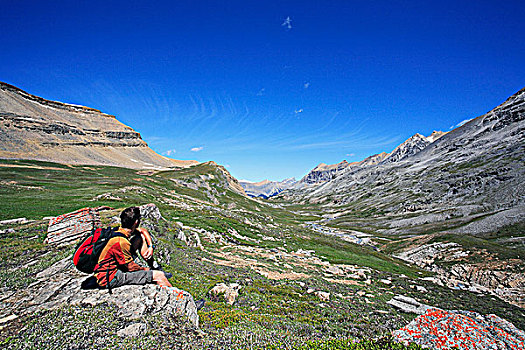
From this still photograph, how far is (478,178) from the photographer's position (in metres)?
126

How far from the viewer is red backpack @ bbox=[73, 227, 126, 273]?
8.89 metres

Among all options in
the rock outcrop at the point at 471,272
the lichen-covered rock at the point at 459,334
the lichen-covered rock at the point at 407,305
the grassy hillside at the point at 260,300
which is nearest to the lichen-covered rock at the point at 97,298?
the grassy hillside at the point at 260,300

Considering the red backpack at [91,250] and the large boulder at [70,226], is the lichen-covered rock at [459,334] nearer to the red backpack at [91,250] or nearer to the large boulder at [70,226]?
the red backpack at [91,250]

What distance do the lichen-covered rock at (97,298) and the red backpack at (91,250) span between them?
5.20ft

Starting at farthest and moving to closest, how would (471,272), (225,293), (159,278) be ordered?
(471,272), (225,293), (159,278)

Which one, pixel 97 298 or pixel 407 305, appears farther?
pixel 407 305

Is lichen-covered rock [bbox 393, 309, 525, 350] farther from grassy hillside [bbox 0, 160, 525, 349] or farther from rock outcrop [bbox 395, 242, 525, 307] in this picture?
rock outcrop [bbox 395, 242, 525, 307]

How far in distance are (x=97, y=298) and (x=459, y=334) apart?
17.9 metres

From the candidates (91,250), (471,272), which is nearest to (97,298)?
(91,250)

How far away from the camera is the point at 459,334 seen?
1170 cm

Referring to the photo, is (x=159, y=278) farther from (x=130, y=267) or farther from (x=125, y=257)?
(x=125, y=257)

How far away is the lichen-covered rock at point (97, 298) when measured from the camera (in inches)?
359

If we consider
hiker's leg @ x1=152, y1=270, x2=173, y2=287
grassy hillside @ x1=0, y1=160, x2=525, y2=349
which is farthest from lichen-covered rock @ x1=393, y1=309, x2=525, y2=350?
hiker's leg @ x1=152, y1=270, x2=173, y2=287

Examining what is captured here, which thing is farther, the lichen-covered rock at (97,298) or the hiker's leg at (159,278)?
the hiker's leg at (159,278)
